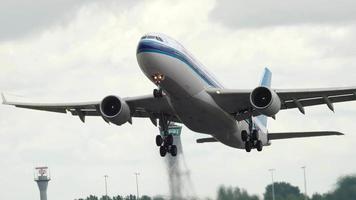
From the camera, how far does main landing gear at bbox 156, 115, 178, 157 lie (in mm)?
57125

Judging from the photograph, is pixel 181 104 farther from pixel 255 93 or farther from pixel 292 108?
pixel 292 108

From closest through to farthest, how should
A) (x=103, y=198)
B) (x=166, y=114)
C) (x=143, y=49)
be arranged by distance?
(x=143, y=49)
(x=166, y=114)
(x=103, y=198)

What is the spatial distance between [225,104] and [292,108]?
5783 mm

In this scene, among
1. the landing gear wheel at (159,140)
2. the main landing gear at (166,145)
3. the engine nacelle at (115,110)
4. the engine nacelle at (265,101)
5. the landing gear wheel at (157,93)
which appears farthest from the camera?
the landing gear wheel at (159,140)

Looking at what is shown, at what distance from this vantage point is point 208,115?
53781mm

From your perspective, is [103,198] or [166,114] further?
[103,198]

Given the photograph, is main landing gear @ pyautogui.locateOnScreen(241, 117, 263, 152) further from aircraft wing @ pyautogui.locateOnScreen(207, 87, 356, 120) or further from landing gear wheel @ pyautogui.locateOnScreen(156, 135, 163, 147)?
landing gear wheel @ pyautogui.locateOnScreen(156, 135, 163, 147)

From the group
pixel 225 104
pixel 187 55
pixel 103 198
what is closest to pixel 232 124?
pixel 225 104

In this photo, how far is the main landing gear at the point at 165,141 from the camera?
5712cm

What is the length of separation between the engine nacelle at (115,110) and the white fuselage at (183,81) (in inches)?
122

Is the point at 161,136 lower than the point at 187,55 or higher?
lower

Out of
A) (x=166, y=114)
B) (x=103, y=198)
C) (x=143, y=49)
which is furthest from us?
(x=103, y=198)

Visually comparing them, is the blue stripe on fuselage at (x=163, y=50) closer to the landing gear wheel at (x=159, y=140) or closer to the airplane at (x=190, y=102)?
the airplane at (x=190, y=102)

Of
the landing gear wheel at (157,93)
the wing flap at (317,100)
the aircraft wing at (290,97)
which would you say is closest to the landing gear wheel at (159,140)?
the aircraft wing at (290,97)
